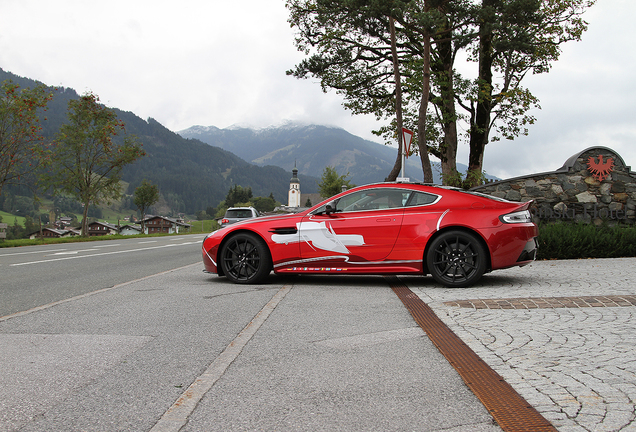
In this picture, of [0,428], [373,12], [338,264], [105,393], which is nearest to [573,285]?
[338,264]

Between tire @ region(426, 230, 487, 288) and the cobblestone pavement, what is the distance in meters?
0.16

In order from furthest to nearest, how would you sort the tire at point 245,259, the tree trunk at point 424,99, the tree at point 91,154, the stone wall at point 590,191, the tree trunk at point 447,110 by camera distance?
the tree at point 91,154 → the tree trunk at point 447,110 → the tree trunk at point 424,99 → the stone wall at point 590,191 → the tire at point 245,259

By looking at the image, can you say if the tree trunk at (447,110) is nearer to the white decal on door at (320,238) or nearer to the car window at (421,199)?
the car window at (421,199)

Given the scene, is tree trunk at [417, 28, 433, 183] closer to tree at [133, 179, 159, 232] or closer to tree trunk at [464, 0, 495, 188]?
tree trunk at [464, 0, 495, 188]

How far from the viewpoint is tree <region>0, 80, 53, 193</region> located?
25516mm

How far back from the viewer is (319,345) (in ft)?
13.3

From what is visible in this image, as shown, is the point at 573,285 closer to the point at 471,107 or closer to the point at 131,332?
the point at 131,332

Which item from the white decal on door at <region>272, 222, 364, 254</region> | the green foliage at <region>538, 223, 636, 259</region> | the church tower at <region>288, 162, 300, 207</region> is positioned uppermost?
the church tower at <region>288, 162, 300, 207</region>

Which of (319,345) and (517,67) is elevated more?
(517,67)

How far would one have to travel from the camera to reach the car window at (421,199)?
23.6 feet

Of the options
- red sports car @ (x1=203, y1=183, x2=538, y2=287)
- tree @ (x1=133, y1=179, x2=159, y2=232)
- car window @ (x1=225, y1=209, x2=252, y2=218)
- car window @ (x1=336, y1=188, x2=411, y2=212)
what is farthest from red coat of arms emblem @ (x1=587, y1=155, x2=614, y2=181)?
tree @ (x1=133, y1=179, x2=159, y2=232)

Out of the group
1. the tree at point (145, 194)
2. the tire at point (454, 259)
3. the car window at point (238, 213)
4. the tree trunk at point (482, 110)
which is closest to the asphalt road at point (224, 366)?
the tire at point (454, 259)

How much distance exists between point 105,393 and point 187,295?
12.3 ft

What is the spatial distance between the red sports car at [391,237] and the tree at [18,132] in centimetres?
2264
